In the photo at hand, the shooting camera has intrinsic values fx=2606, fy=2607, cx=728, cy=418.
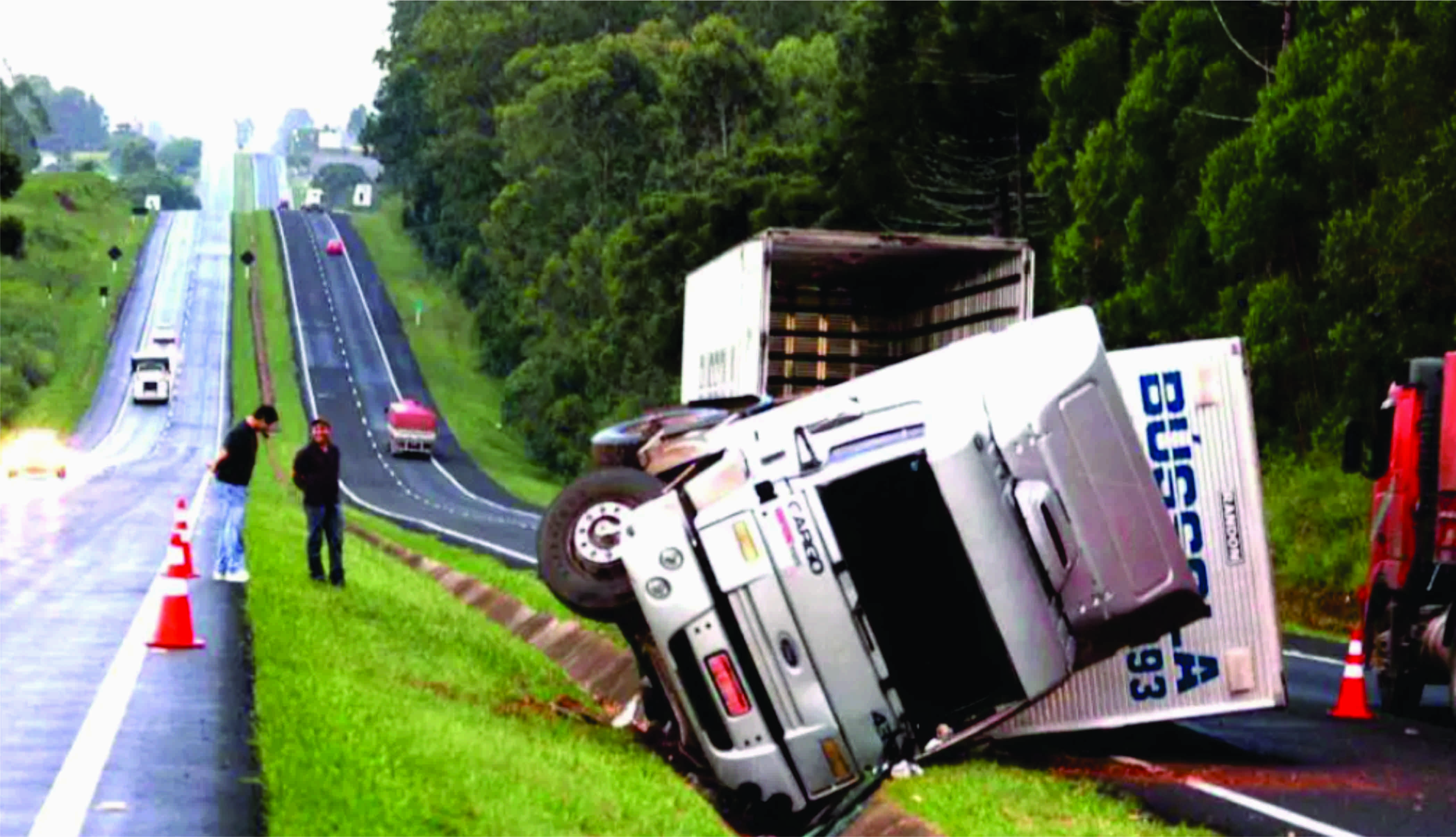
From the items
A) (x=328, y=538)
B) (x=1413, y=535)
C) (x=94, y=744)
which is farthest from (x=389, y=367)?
(x=94, y=744)

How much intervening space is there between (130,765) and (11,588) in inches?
488

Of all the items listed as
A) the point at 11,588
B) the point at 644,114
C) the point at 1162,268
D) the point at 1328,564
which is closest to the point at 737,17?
the point at 644,114

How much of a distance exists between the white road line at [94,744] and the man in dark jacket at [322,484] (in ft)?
7.98

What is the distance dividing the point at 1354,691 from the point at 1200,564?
4.40 meters

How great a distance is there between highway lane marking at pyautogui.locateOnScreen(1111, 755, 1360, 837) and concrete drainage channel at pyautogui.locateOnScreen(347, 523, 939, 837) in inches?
81.7

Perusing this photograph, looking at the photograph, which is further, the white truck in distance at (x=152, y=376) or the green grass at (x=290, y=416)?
the white truck in distance at (x=152, y=376)

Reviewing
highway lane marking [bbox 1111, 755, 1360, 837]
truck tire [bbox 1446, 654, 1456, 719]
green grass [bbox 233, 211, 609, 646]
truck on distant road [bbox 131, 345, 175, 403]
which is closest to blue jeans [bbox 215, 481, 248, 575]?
green grass [bbox 233, 211, 609, 646]

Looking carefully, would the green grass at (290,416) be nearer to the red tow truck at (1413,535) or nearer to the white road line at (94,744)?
the white road line at (94,744)

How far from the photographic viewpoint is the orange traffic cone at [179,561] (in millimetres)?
17344

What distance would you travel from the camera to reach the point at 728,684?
14109mm

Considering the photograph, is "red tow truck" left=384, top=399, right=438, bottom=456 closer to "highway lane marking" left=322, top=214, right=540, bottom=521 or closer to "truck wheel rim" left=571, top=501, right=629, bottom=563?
"highway lane marking" left=322, top=214, right=540, bottom=521

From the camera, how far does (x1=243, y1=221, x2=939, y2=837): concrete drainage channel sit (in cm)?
1295

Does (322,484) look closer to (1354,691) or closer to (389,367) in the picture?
(1354,691)

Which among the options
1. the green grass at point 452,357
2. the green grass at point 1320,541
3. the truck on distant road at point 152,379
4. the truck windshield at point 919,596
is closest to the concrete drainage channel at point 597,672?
the truck windshield at point 919,596
